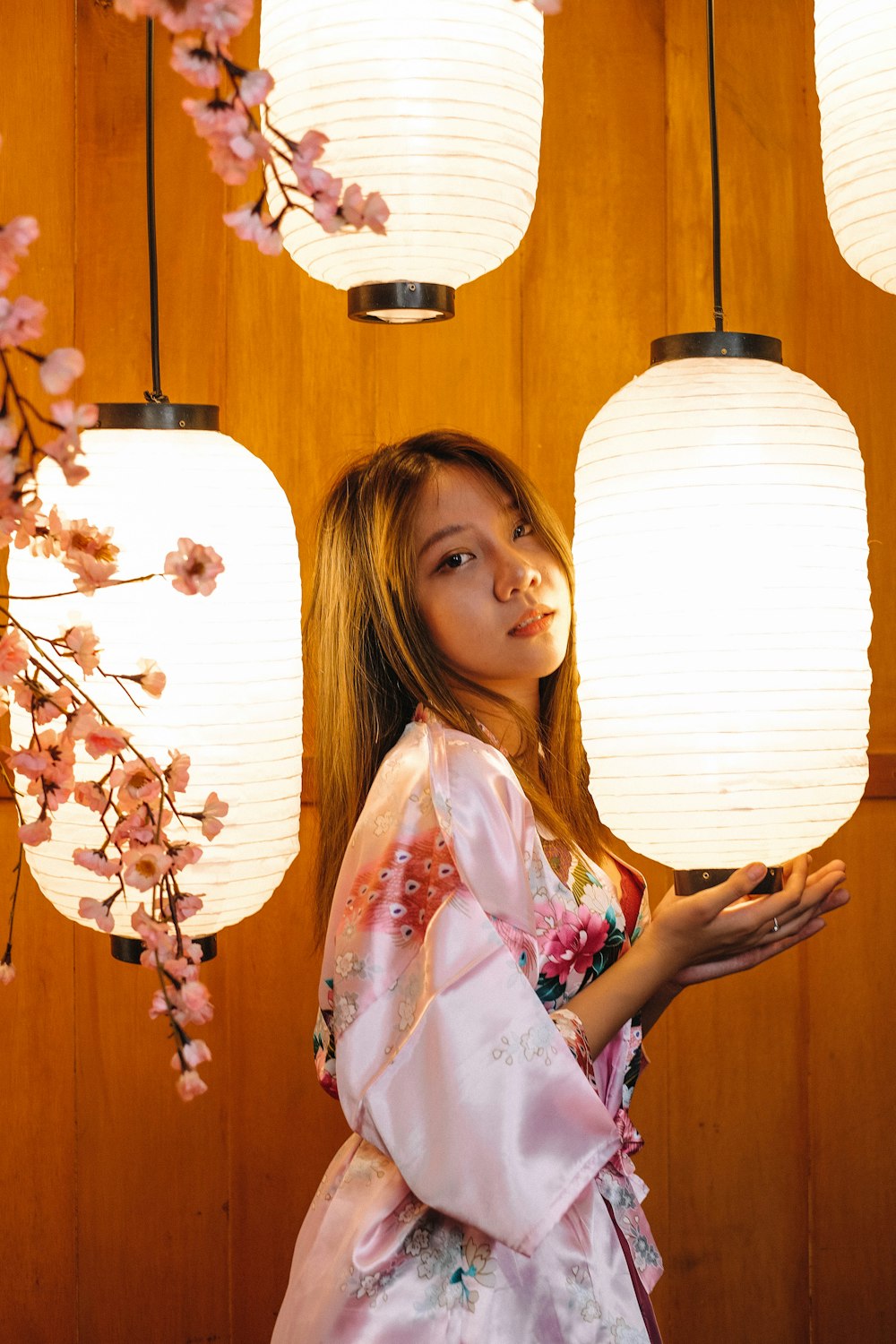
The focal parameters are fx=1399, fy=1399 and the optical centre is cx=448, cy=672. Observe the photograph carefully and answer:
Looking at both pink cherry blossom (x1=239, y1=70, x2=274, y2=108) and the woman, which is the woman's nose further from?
pink cherry blossom (x1=239, y1=70, x2=274, y2=108)

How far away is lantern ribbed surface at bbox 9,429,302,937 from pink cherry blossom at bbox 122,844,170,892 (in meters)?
0.44

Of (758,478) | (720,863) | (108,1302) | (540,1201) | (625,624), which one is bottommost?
(108,1302)

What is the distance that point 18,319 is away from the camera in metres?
0.60

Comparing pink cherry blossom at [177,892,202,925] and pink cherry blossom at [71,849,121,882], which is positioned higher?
pink cherry blossom at [71,849,121,882]

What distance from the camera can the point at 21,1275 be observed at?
2.10m

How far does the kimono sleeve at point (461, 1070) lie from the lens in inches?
48.9

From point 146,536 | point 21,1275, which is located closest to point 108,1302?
point 21,1275

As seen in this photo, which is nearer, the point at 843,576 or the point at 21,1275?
the point at 843,576

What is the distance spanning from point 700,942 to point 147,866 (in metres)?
0.73

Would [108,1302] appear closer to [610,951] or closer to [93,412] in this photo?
[610,951]

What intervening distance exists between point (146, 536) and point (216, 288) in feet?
3.08

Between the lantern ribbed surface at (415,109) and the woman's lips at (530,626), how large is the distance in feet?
1.35

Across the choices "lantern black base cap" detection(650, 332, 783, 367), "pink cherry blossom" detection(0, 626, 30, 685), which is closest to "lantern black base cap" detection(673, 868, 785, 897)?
"lantern black base cap" detection(650, 332, 783, 367)

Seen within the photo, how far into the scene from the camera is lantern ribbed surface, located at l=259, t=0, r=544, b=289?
4.00 ft
